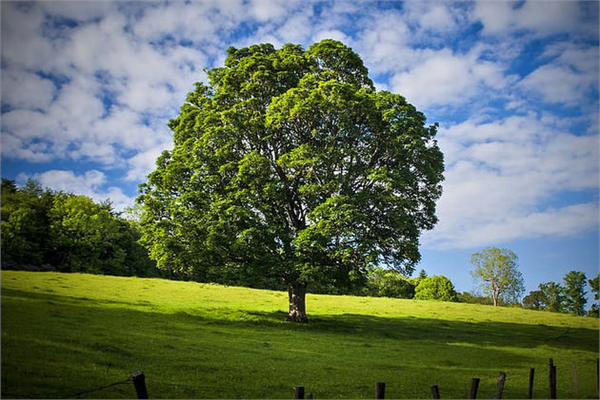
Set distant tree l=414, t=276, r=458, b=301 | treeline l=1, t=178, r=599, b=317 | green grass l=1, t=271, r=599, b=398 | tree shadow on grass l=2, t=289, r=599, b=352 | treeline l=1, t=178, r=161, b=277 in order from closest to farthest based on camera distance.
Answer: green grass l=1, t=271, r=599, b=398 → tree shadow on grass l=2, t=289, r=599, b=352 → treeline l=1, t=178, r=599, b=317 → treeline l=1, t=178, r=161, b=277 → distant tree l=414, t=276, r=458, b=301

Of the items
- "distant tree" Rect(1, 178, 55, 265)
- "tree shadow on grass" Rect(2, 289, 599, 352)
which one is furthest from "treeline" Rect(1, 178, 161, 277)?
"tree shadow on grass" Rect(2, 289, 599, 352)

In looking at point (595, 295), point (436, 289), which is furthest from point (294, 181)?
point (595, 295)

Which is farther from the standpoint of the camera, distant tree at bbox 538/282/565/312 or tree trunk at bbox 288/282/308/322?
distant tree at bbox 538/282/565/312

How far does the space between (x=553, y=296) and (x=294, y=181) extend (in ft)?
400

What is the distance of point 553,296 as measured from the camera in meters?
121

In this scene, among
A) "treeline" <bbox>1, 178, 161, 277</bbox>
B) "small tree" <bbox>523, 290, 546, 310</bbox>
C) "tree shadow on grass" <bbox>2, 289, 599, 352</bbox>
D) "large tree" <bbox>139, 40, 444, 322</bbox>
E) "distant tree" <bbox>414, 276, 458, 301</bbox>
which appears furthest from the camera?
"small tree" <bbox>523, 290, 546, 310</bbox>

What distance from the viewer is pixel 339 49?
112 ft

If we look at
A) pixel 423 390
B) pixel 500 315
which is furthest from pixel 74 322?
pixel 500 315

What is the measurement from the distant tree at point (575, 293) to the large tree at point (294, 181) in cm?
10276

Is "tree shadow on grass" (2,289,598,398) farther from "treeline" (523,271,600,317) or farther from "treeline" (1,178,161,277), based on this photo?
"treeline" (523,271,600,317)

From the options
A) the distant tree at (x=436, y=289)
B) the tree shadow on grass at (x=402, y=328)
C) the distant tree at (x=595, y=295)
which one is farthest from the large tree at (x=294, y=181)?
the distant tree at (x=595, y=295)

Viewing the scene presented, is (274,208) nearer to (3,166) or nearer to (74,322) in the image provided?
(74,322)

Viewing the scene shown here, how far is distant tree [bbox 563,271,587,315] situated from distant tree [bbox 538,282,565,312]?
59.3 inches

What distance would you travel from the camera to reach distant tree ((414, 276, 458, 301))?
92562 millimetres
